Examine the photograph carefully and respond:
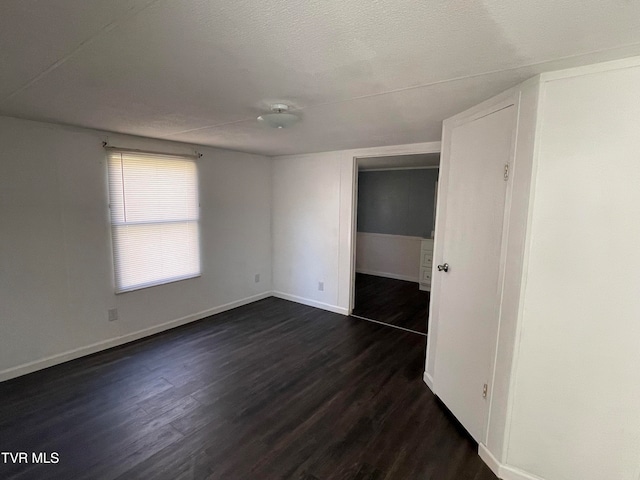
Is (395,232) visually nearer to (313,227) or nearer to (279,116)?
(313,227)

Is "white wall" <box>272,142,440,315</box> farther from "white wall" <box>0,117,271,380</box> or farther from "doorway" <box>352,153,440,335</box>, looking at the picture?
"white wall" <box>0,117,271,380</box>

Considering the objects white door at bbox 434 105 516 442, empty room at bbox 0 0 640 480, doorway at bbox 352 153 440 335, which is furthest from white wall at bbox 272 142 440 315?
white door at bbox 434 105 516 442

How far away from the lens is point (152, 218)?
350cm

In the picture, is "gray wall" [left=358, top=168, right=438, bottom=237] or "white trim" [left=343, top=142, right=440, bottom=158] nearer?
"white trim" [left=343, top=142, right=440, bottom=158]

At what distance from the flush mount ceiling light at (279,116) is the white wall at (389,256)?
14.9ft

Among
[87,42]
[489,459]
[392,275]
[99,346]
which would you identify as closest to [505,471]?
[489,459]

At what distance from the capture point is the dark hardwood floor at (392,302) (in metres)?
4.15

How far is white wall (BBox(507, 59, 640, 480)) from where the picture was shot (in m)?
1.40

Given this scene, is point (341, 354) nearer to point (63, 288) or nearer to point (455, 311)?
point (455, 311)

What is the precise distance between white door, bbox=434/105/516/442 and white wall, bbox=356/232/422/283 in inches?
146

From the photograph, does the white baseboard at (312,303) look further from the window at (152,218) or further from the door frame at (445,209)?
the door frame at (445,209)

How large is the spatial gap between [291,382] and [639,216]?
8.38 feet

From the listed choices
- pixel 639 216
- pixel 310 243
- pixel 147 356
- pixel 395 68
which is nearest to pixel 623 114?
pixel 639 216

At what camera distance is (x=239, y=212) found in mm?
4477
